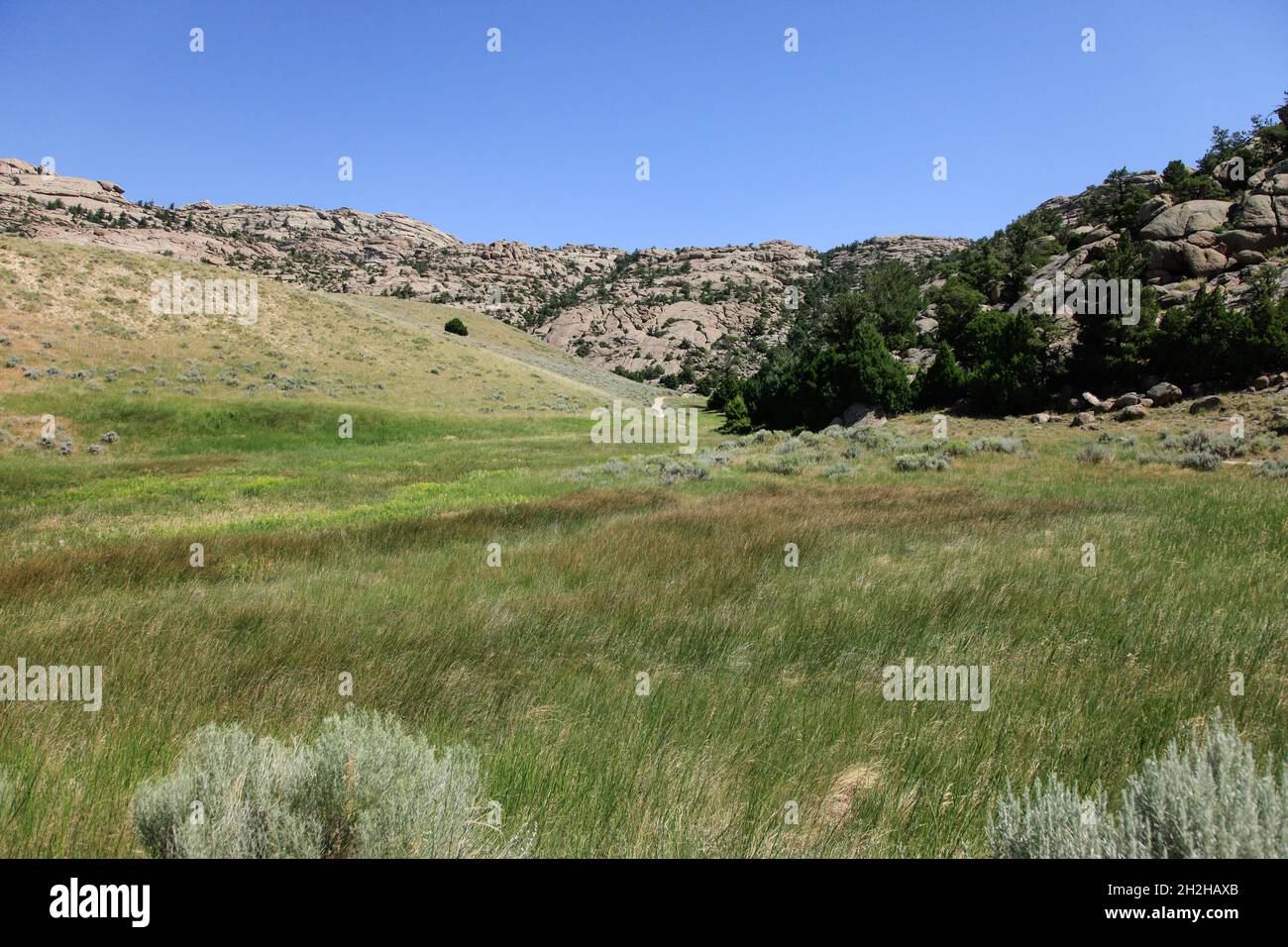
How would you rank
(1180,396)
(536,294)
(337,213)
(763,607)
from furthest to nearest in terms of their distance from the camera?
1. (337,213)
2. (536,294)
3. (1180,396)
4. (763,607)

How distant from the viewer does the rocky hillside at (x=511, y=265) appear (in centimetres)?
10769

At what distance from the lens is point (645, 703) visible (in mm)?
4363

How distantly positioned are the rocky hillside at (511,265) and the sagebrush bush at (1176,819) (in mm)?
104452

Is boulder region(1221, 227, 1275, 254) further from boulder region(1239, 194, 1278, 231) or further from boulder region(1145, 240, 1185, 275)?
boulder region(1145, 240, 1185, 275)

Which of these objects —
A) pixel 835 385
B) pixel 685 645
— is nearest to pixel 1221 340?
pixel 835 385

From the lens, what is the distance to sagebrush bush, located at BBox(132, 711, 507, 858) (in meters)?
2.35

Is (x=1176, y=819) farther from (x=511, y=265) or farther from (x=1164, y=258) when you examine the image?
(x=511, y=265)

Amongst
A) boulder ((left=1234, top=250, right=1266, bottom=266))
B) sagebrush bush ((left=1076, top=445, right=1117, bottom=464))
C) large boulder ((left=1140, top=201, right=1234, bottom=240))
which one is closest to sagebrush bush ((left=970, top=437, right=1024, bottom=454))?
sagebrush bush ((left=1076, top=445, right=1117, bottom=464))

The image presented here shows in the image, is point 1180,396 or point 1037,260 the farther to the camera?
point 1037,260

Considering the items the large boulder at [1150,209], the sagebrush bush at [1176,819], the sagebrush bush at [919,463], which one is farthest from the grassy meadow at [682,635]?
the large boulder at [1150,209]

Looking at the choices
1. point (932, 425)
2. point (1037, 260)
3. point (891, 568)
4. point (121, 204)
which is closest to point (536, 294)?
point (121, 204)

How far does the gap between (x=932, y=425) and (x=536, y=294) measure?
130440 mm

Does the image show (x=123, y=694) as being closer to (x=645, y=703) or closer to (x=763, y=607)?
(x=645, y=703)

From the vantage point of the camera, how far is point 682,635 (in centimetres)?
591
